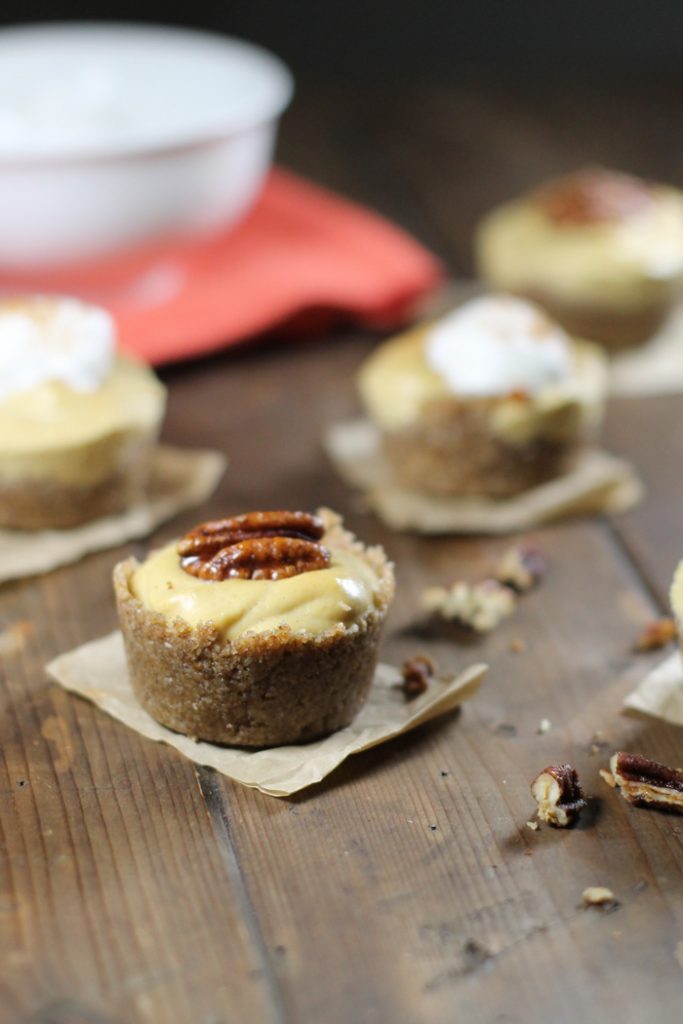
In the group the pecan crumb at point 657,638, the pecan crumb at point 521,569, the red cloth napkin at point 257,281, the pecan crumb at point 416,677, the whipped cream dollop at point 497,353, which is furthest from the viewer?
the red cloth napkin at point 257,281

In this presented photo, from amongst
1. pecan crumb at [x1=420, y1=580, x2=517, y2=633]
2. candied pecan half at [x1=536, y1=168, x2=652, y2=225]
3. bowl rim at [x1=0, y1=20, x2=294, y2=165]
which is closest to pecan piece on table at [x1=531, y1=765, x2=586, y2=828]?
pecan crumb at [x1=420, y1=580, x2=517, y2=633]

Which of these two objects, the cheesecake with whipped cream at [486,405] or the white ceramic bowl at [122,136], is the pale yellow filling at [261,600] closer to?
the cheesecake with whipped cream at [486,405]

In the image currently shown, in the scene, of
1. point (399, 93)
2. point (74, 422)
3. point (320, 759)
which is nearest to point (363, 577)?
point (320, 759)

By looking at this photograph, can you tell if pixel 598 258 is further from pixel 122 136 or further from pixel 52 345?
pixel 52 345

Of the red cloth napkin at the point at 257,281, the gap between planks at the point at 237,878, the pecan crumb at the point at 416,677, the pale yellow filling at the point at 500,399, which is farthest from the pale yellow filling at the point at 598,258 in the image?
the gap between planks at the point at 237,878

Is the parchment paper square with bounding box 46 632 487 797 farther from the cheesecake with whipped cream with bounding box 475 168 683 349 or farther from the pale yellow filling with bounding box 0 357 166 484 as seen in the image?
the cheesecake with whipped cream with bounding box 475 168 683 349

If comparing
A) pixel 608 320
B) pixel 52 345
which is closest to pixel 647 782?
pixel 52 345
